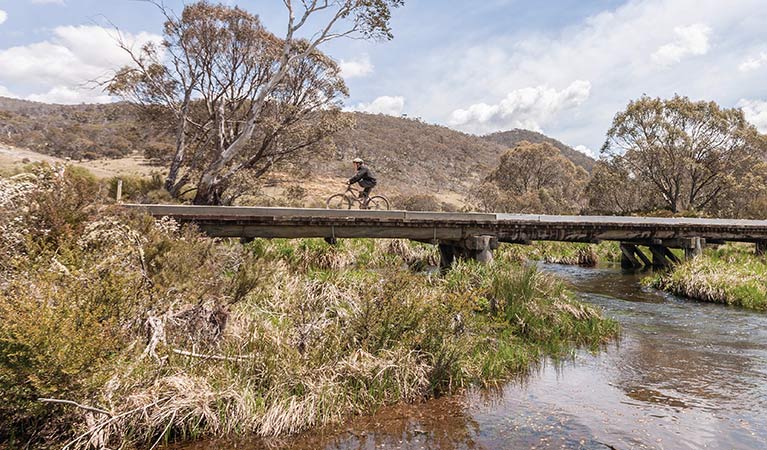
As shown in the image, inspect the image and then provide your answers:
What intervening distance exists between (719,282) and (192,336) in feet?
44.2

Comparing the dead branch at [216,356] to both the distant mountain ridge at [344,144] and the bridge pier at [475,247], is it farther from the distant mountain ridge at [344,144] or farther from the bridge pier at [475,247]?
the distant mountain ridge at [344,144]

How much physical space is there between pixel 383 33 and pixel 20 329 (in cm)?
2056

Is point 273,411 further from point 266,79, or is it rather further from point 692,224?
point 266,79

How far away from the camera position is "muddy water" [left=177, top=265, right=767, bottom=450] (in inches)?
181

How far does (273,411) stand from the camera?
15.4 ft

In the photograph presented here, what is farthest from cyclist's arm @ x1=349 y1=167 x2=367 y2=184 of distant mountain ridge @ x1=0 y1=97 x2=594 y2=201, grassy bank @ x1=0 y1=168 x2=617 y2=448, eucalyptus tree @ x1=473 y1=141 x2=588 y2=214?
eucalyptus tree @ x1=473 y1=141 x2=588 y2=214

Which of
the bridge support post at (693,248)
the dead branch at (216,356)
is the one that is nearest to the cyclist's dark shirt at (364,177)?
the dead branch at (216,356)

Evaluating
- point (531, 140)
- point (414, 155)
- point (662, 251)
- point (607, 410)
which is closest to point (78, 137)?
point (414, 155)

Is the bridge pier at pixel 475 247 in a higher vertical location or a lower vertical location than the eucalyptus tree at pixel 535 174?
lower

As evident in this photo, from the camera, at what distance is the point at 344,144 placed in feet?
193

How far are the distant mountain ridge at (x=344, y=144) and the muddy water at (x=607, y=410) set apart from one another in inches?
824

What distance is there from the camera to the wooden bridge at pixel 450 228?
11148mm

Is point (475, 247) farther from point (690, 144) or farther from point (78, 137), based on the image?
point (78, 137)

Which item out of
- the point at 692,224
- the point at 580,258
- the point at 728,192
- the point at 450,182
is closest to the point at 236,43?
the point at 580,258
